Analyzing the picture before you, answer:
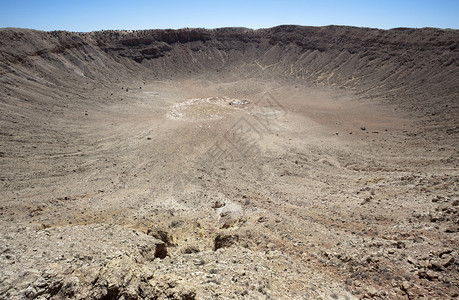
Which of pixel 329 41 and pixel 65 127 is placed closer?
pixel 65 127

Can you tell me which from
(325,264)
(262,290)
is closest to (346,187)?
(325,264)

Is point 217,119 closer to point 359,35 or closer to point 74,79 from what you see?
point 74,79

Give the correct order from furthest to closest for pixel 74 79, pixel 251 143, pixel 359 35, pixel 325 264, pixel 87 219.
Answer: pixel 359 35
pixel 74 79
pixel 251 143
pixel 87 219
pixel 325 264

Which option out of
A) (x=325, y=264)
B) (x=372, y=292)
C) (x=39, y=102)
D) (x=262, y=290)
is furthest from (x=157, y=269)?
(x=39, y=102)

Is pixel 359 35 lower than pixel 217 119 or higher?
higher

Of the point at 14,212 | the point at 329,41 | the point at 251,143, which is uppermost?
the point at 329,41

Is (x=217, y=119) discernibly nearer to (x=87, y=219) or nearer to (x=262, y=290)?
(x=87, y=219)

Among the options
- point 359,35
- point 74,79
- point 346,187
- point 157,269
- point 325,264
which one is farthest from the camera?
point 359,35
